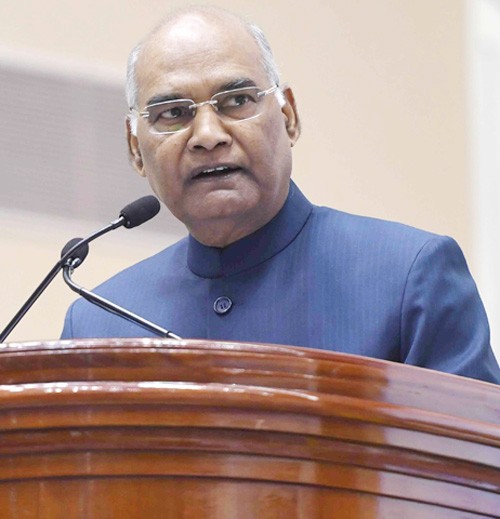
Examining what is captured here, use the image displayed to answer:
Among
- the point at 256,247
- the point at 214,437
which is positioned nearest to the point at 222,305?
the point at 256,247

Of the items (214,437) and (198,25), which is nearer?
(214,437)

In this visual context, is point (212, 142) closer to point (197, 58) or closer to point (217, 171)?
point (217, 171)

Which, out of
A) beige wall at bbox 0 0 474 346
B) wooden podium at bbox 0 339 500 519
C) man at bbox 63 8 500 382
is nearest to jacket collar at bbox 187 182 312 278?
Answer: man at bbox 63 8 500 382

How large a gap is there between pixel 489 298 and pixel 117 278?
247cm

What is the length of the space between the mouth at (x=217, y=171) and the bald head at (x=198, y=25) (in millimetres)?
229

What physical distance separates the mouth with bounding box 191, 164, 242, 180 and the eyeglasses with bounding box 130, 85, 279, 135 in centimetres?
9

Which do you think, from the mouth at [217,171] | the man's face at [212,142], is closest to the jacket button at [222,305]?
the man's face at [212,142]

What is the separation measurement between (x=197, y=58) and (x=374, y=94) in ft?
8.18

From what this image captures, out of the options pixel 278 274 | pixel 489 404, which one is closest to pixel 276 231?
pixel 278 274

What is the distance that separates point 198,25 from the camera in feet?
7.88

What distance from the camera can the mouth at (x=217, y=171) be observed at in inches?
88.7

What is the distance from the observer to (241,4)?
4.52m

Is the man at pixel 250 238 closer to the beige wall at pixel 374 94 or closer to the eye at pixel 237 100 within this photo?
the eye at pixel 237 100

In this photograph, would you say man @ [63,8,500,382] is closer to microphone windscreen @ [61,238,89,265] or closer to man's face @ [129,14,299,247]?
man's face @ [129,14,299,247]
